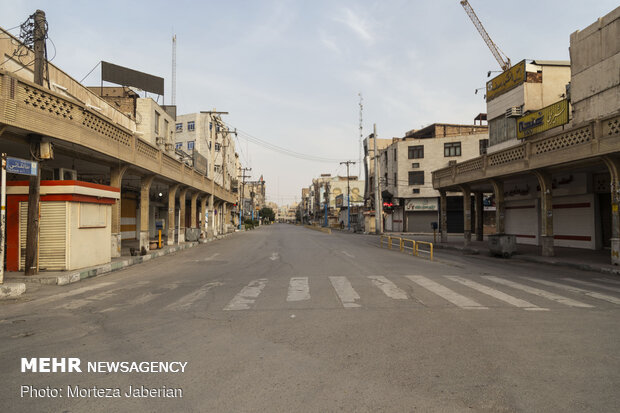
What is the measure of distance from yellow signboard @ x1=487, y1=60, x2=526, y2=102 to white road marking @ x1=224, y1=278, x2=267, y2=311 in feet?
79.1

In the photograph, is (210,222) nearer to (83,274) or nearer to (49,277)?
(83,274)

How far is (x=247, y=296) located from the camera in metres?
8.37

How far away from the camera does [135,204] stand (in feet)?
99.8

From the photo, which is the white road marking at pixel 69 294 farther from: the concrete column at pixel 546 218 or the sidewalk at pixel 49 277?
the concrete column at pixel 546 218

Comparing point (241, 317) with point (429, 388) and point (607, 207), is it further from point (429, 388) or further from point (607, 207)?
point (607, 207)

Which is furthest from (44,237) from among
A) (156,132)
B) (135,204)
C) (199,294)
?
(156,132)

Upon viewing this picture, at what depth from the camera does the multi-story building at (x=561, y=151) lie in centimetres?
1541

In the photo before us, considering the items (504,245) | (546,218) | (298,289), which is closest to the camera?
(298,289)

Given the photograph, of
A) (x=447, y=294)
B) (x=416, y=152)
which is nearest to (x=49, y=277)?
(x=447, y=294)

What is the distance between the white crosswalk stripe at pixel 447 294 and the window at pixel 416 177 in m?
45.6

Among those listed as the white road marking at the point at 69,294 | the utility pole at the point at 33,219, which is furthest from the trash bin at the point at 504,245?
the utility pole at the point at 33,219

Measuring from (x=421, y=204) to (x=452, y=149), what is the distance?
359 inches

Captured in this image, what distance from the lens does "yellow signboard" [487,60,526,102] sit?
82.5 feet

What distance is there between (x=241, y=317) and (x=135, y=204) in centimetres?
2740
